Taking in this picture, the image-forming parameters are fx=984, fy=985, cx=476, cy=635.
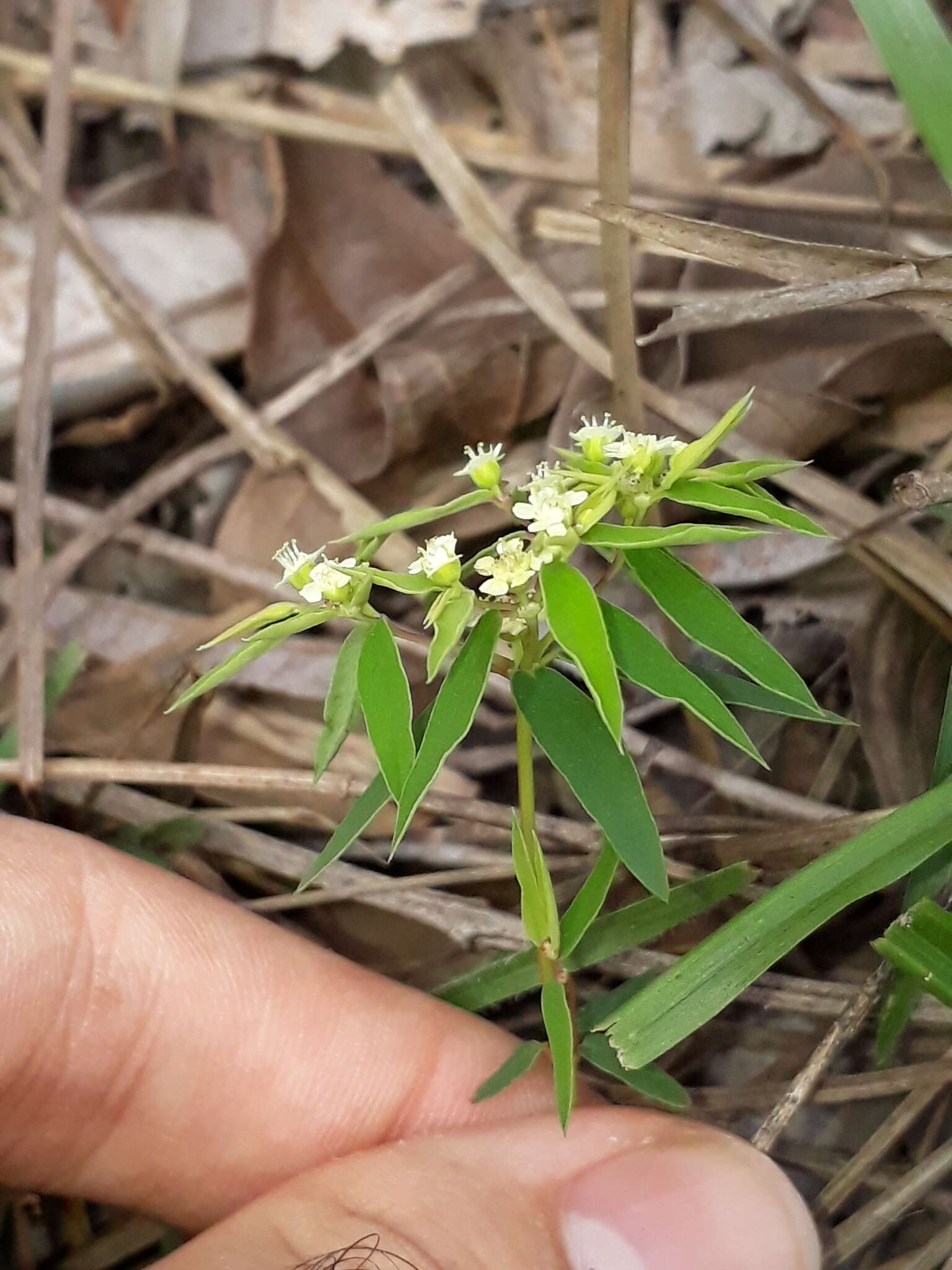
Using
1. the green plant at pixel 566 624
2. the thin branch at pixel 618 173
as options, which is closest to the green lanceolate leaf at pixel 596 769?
→ the green plant at pixel 566 624

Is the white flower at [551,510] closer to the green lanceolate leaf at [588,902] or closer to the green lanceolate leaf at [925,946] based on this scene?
the green lanceolate leaf at [588,902]

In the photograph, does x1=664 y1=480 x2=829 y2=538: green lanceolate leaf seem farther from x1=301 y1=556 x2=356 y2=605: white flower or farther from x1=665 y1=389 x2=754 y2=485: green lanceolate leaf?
x1=301 y1=556 x2=356 y2=605: white flower

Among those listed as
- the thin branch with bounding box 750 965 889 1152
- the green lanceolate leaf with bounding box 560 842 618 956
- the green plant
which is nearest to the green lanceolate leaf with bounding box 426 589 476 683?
the green plant

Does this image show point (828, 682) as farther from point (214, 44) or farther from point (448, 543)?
point (214, 44)

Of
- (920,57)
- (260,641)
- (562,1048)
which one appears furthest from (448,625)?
(920,57)

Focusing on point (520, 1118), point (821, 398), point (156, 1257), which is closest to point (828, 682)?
point (821, 398)

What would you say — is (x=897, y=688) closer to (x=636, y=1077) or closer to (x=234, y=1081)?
(x=636, y=1077)

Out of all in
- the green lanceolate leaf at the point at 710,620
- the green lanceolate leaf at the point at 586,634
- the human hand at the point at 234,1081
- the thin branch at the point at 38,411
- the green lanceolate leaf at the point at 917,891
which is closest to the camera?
the green lanceolate leaf at the point at 586,634
